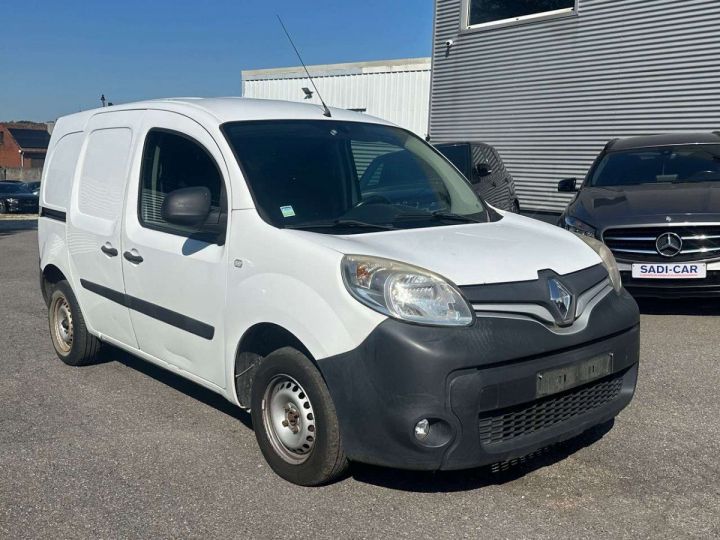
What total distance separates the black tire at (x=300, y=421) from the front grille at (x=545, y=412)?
2.16ft

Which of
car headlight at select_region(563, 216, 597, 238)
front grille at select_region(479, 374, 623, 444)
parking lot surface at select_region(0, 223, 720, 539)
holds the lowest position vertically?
parking lot surface at select_region(0, 223, 720, 539)

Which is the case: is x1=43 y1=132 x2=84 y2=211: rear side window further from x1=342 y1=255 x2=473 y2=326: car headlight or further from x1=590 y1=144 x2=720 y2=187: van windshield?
x1=590 y1=144 x2=720 y2=187: van windshield

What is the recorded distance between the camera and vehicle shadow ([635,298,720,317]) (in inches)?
295

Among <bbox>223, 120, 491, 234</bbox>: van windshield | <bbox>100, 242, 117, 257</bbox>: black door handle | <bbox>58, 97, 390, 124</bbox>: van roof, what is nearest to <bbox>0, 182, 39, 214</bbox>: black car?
<bbox>58, 97, 390, 124</bbox>: van roof

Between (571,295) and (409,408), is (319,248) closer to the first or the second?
(409,408)

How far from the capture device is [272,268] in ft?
11.9

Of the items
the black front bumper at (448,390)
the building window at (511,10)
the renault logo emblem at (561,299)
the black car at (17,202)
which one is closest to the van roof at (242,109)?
the black front bumper at (448,390)

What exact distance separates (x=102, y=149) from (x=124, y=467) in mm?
2222

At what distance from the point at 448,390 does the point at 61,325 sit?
3779mm

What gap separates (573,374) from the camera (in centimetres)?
346

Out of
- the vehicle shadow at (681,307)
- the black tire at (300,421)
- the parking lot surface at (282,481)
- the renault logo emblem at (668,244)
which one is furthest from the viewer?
the vehicle shadow at (681,307)

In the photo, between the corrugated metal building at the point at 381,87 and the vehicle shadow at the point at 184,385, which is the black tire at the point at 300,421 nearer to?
the vehicle shadow at the point at 184,385

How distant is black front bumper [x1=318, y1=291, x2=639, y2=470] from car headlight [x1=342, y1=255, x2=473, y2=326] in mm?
54

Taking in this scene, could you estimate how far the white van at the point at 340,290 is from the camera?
3.21 m
